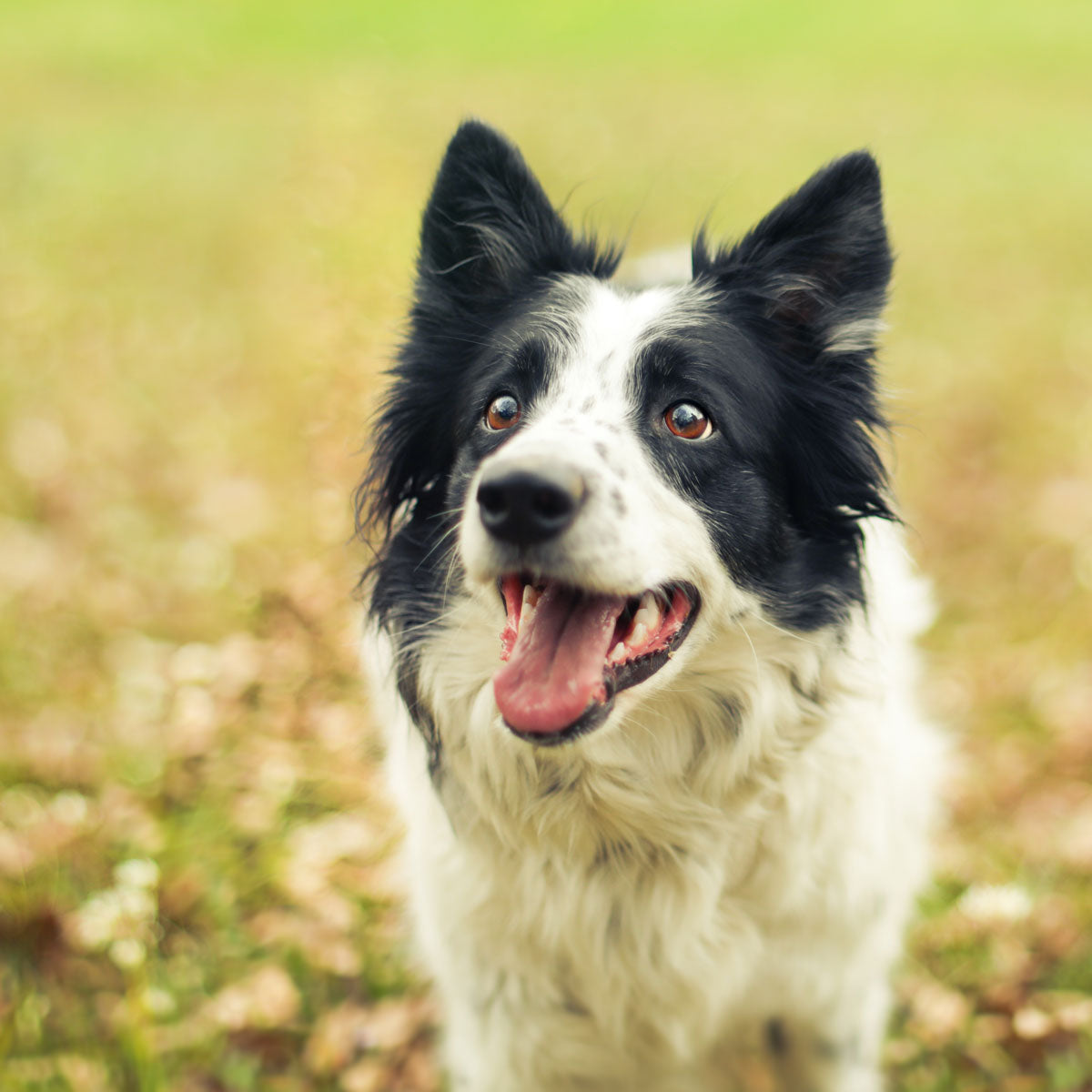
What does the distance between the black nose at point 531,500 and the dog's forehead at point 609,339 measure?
40cm

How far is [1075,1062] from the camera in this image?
10.3 ft

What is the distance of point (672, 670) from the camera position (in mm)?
2479

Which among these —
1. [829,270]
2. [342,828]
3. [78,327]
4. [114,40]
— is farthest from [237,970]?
[114,40]

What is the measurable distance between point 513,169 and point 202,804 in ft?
8.84

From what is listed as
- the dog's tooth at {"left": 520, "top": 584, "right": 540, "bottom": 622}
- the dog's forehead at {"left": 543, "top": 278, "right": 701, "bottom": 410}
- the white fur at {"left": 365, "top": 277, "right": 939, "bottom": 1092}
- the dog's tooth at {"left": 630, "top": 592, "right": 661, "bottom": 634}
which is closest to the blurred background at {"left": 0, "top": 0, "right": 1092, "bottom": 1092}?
the dog's forehead at {"left": 543, "top": 278, "right": 701, "bottom": 410}

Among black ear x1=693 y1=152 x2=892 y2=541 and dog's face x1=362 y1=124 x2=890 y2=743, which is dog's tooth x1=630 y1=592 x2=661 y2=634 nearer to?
dog's face x1=362 y1=124 x2=890 y2=743

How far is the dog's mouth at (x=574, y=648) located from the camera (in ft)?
7.54

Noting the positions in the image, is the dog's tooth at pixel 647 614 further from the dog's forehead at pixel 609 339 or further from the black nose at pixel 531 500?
the dog's forehead at pixel 609 339

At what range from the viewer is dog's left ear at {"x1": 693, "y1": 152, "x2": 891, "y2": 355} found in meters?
2.56

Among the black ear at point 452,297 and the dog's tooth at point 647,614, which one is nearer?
the dog's tooth at point 647,614

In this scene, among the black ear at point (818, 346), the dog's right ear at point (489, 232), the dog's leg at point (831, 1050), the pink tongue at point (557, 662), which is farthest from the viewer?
the dog's leg at point (831, 1050)

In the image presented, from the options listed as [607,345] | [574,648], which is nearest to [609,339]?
[607,345]

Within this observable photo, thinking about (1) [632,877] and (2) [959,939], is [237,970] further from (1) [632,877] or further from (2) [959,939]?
(2) [959,939]

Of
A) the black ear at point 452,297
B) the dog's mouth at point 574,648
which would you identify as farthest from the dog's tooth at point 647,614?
the black ear at point 452,297
